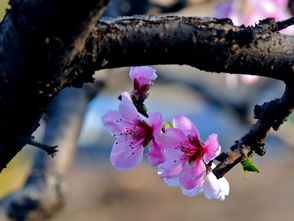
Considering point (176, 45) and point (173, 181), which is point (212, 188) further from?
point (176, 45)

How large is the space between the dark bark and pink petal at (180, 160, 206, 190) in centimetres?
22

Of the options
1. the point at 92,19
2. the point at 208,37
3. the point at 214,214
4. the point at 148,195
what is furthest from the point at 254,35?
the point at 148,195

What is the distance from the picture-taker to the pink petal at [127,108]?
0.88m

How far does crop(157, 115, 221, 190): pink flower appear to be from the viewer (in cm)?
85

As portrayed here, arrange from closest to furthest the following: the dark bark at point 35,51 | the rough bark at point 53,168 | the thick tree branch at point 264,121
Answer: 1. the dark bark at point 35,51
2. the thick tree branch at point 264,121
3. the rough bark at point 53,168

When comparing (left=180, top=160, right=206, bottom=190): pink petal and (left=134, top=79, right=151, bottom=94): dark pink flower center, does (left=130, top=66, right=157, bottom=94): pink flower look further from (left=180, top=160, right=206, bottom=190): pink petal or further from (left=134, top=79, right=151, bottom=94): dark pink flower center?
(left=180, top=160, right=206, bottom=190): pink petal

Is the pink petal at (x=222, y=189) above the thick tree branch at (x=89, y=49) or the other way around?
the other way around

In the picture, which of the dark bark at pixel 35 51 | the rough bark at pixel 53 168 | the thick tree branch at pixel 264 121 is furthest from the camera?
the rough bark at pixel 53 168

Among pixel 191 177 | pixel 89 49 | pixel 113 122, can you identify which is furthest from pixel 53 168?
pixel 89 49

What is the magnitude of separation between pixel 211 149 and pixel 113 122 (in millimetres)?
165

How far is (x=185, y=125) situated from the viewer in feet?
2.88

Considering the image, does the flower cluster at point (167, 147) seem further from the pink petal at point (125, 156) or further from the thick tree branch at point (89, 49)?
the thick tree branch at point (89, 49)

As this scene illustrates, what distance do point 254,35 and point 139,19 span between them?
0.45ft

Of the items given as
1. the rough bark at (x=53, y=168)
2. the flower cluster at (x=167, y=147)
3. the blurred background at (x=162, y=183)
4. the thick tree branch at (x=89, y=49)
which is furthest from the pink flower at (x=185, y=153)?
the blurred background at (x=162, y=183)
